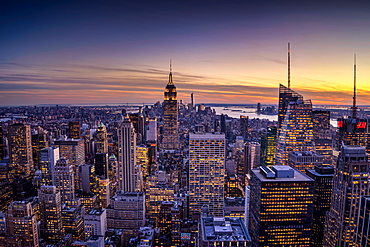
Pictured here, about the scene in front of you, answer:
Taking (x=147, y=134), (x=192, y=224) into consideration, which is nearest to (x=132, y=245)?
(x=192, y=224)

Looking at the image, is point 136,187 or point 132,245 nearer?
point 132,245

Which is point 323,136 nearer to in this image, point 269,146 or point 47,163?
point 269,146

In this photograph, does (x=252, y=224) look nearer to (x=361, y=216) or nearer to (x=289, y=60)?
(x=361, y=216)

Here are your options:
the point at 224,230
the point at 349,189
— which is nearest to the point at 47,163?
the point at 224,230

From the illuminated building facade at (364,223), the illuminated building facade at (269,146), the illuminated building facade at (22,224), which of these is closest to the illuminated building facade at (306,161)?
the illuminated building facade at (269,146)

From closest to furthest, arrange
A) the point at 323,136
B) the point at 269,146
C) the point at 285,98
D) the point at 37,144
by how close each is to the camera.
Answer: the point at 285,98, the point at 323,136, the point at 269,146, the point at 37,144

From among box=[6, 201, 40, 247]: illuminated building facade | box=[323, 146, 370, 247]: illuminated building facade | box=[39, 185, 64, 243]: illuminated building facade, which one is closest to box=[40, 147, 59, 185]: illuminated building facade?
box=[39, 185, 64, 243]: illuminated building facade
